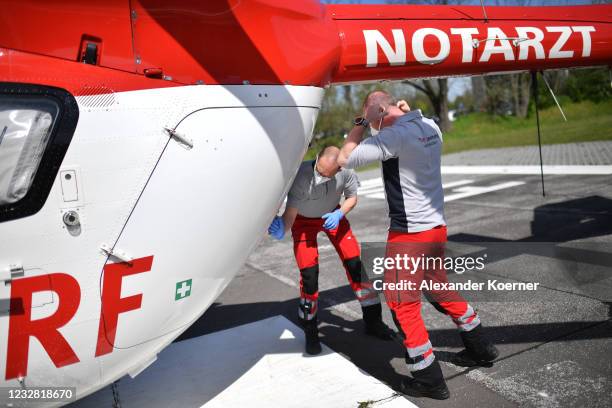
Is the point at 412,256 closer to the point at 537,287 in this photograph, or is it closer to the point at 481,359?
the point at 481,359

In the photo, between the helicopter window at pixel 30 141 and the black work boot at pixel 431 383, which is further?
the black work boot at pixel 431 383

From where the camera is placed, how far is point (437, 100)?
2295 cm

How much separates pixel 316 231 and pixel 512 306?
1.80m

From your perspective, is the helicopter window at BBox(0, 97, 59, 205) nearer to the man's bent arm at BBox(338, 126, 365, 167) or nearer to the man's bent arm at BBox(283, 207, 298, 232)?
the man's bent arm at BBox(338, 126, 365, 167)

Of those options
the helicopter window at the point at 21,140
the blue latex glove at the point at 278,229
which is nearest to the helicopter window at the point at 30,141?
the helicopter window at the point at 21,140

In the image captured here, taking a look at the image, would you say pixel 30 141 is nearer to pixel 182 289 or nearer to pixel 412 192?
pixel 182 289

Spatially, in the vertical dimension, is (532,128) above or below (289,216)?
above

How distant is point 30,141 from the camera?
225cm

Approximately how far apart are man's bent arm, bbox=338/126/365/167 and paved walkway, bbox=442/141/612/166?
9761 mm

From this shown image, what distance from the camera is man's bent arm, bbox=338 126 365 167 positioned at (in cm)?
304

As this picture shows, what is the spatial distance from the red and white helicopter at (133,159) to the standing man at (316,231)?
843 mm

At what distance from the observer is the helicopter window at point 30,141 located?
222 cm

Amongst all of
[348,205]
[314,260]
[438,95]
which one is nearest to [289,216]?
[314,260]

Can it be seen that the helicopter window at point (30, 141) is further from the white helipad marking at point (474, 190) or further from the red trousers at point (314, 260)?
the white helipad marking at point (474, 190)
